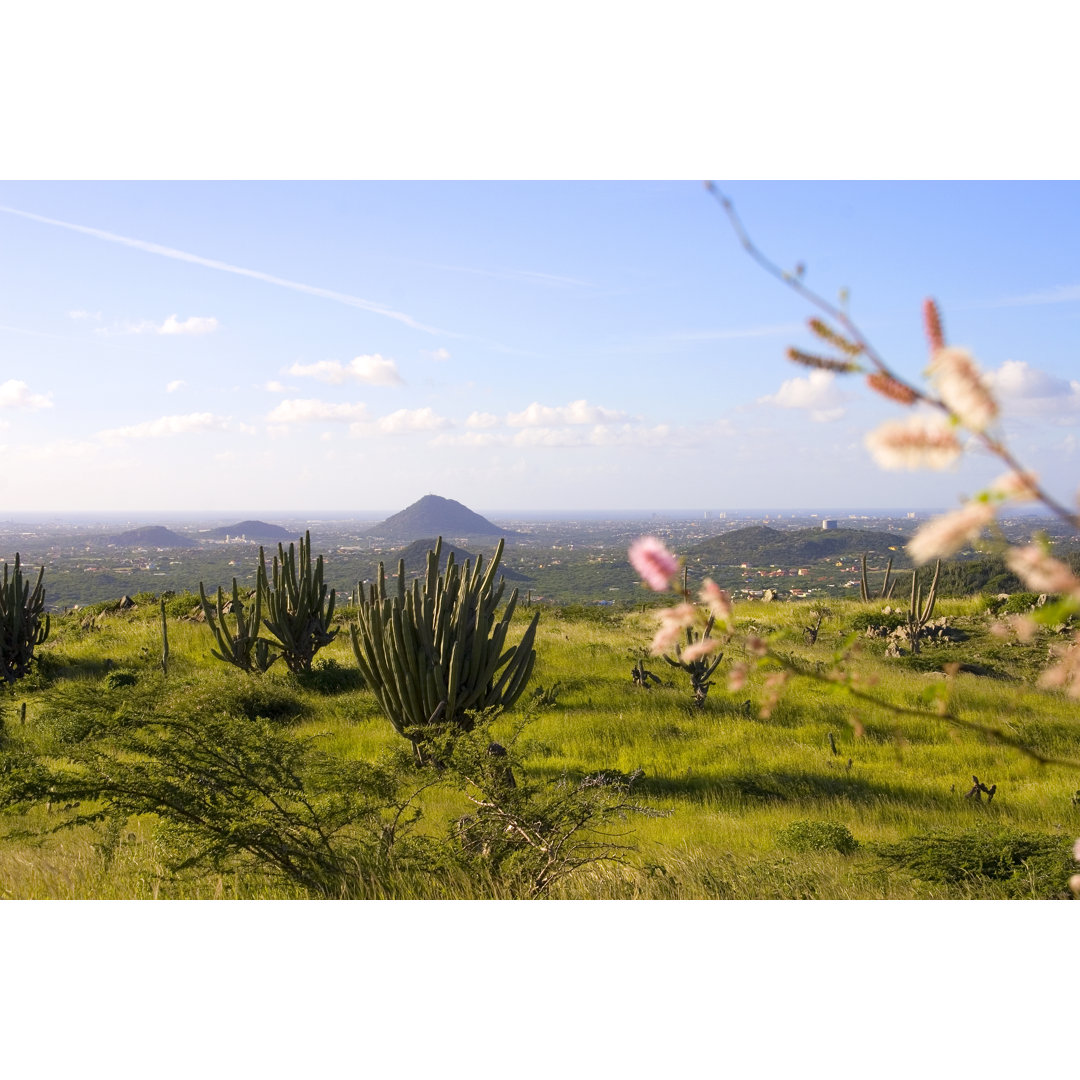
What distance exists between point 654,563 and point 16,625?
1325 cm

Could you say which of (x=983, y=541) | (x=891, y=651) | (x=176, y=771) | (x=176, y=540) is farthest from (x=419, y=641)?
(x=176, y=540)

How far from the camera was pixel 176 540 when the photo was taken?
4491 cm

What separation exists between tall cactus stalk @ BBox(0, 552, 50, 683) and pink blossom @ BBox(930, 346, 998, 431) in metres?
13.2

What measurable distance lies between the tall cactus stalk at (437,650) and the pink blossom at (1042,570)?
21.9ft

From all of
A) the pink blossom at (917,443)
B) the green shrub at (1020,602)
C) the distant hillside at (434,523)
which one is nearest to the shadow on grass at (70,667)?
the pink blossom at (917,443)

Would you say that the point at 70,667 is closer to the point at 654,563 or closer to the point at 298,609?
the point at 298,609

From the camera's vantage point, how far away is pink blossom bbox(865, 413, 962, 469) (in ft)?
2.75

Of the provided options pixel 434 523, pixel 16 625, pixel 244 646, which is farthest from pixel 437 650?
pixel 434 523

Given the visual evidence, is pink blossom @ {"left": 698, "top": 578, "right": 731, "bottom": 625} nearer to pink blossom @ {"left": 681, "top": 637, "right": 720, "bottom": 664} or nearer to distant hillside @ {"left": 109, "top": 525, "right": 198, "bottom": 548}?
pink blossom @ {"left": 681, "top": 637, "right": 720, "bottom": 664}

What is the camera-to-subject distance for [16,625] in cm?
1138

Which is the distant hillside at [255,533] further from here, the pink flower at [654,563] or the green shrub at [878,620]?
the pink flower at [654,563]

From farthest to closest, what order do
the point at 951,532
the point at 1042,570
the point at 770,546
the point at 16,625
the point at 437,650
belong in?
the point at 770,546 → the point at 16,625 → the point at 437,650 → the point at 1042,570 → the point at 951,532
